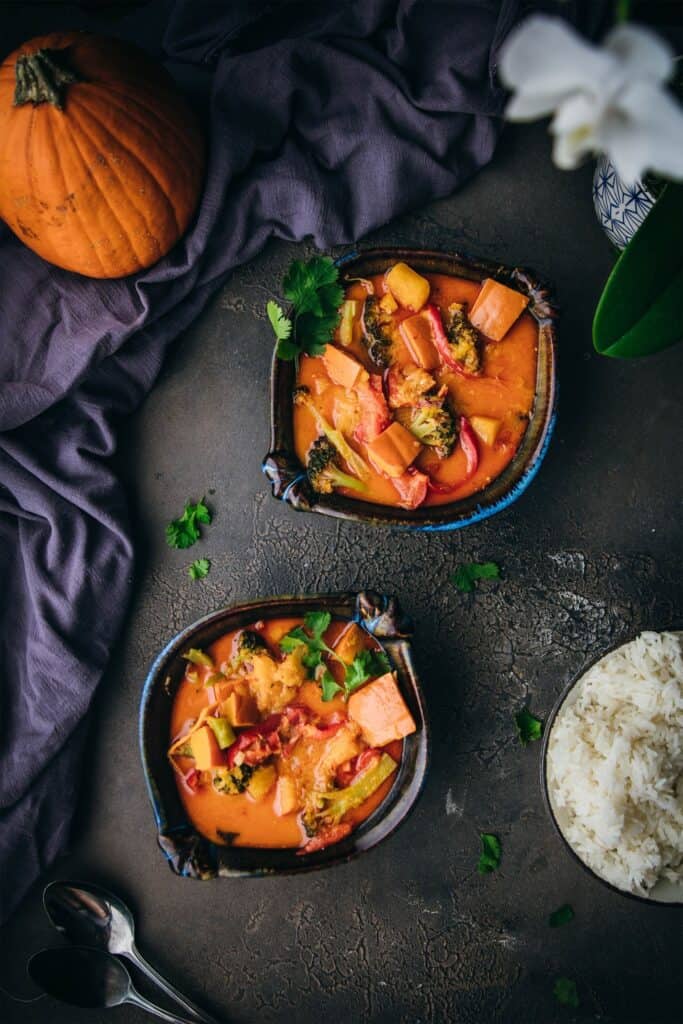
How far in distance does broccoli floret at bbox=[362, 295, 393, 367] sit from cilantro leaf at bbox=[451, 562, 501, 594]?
2.50 ft

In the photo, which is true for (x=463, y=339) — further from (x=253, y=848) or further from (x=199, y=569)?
(x=253, y=848)

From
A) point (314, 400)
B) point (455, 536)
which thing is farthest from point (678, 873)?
point (314, 400)

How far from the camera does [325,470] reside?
262 centimetres

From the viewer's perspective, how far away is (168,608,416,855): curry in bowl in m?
2.63

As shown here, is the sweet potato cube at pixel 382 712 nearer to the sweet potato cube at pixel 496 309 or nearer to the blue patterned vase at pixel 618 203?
the sweet potato cube at pixel 496 309

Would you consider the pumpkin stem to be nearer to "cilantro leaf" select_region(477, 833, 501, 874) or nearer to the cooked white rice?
the cooked white rice

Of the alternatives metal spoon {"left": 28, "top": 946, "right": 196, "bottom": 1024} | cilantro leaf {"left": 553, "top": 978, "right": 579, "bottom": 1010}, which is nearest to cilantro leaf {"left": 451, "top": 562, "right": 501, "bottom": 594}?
cilantro leaf {"left": 553, "top": 978, "right": 579, "bottom": 1010}

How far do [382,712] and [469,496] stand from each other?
72 centimetres

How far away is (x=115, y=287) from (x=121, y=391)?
0.35 m

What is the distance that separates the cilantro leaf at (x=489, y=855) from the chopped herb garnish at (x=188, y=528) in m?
1.45

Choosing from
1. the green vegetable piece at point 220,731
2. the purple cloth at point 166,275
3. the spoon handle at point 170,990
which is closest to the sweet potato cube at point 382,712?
the green vegetable piece at point 220,731

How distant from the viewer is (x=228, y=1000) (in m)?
2.95

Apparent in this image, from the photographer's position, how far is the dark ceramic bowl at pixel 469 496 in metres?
2.60

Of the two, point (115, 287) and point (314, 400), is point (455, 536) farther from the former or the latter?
point (115, 287)
